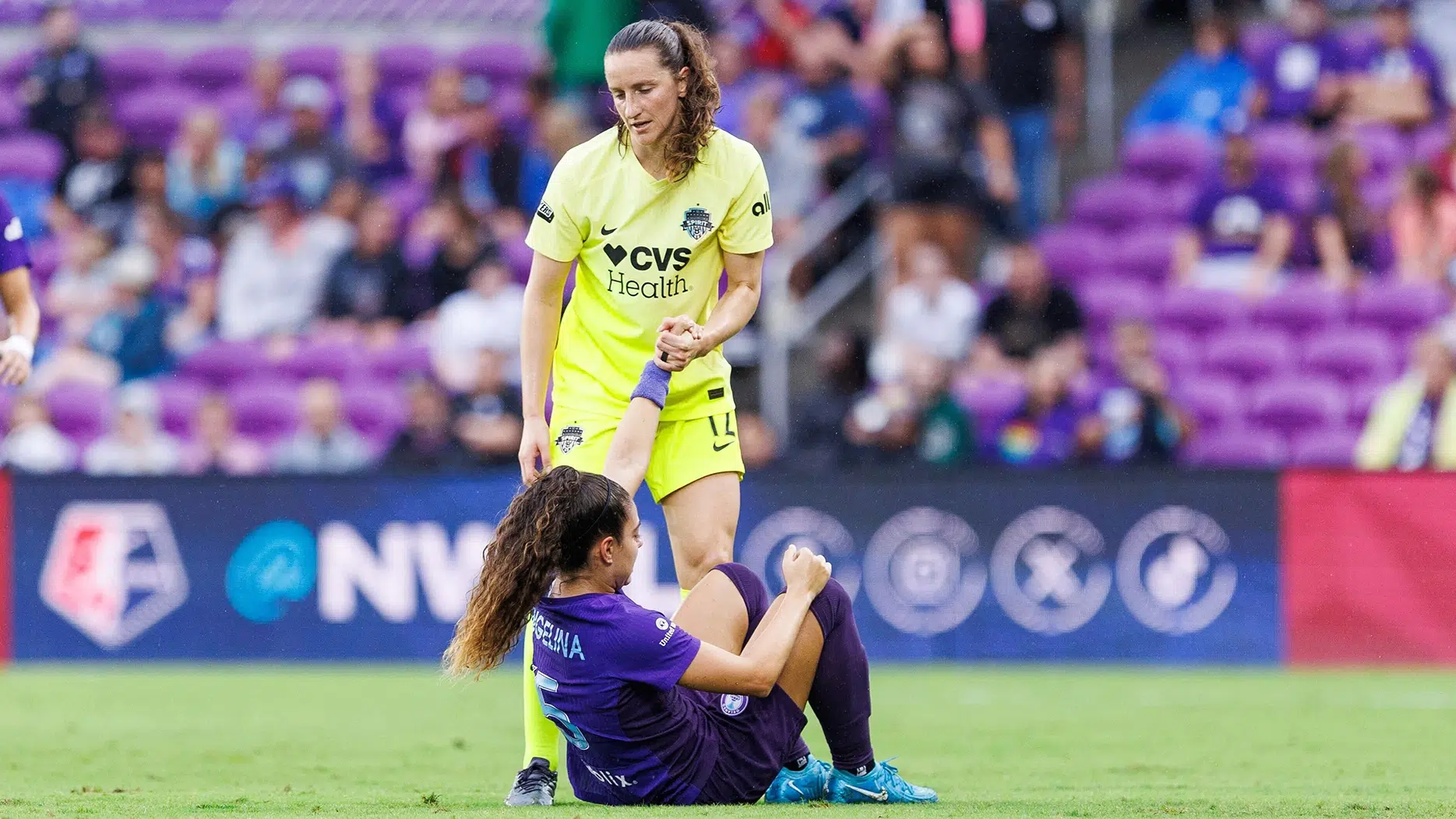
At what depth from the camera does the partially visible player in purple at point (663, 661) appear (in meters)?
5.22

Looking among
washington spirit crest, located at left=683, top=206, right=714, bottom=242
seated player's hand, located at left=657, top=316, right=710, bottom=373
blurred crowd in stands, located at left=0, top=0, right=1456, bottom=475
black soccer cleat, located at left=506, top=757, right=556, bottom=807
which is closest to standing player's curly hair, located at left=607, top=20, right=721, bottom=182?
washington spirit crest, located at left=683, top=206, right=714, bottom=242

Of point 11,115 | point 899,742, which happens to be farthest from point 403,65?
point 899,742

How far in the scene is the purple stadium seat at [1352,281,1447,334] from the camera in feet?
47.6

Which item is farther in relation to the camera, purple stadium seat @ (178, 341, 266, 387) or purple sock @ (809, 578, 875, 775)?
purple stadium seat @ (178, 341, 266, 387)

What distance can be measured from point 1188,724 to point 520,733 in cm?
295

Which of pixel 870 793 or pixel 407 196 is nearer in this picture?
pixel 870 793

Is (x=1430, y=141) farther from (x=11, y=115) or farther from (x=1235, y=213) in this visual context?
(x=11, y=115)

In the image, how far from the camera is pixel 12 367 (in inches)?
270

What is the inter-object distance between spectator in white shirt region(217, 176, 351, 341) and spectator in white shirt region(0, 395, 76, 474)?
1.69 metres

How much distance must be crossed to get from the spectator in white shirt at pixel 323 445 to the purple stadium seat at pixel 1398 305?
7.23 m

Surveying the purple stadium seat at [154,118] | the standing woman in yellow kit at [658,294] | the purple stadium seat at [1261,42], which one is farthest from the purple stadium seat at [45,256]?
the standing woman in yellow kit at [658,294]

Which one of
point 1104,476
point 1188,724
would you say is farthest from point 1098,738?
point 1104,476

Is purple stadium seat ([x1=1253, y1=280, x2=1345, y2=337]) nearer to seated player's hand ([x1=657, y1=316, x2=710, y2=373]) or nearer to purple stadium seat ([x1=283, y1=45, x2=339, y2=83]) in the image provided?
purple stadium seat ([x1=283, y1=45, x2=339, y2=83])

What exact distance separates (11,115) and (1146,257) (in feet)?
32.0
